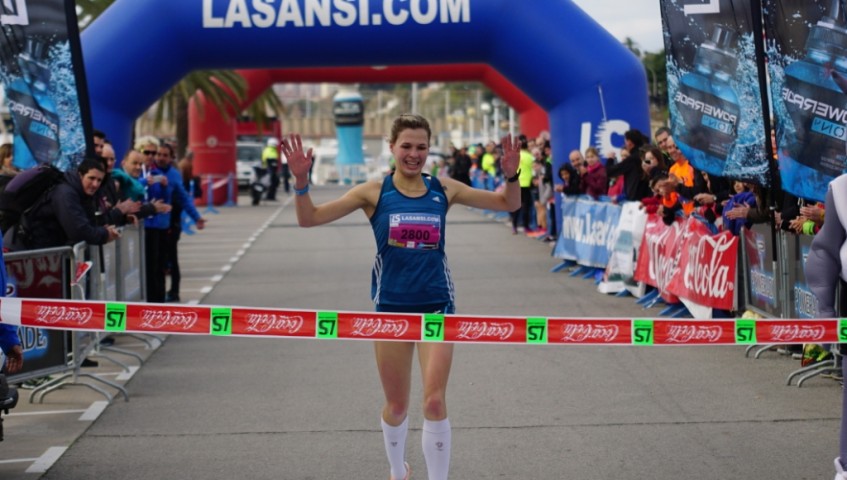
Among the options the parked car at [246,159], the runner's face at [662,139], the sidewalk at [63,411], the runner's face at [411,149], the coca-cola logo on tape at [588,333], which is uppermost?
the runner's face at [411,149]

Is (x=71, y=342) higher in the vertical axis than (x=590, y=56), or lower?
lower

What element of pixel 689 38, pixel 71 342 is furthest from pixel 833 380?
pixel 71 342

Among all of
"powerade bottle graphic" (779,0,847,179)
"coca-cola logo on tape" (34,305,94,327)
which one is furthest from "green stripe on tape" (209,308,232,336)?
"powerade bottle graphic" (779,0,847,179)

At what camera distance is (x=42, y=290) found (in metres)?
9.38

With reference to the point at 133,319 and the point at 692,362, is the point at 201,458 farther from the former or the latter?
the point at 692,362

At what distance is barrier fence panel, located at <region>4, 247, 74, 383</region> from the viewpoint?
348 inches

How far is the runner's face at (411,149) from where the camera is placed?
6141 millimetres

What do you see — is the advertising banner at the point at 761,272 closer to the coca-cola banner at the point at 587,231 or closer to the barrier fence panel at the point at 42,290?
the coca-cola banner at the point at 587,231

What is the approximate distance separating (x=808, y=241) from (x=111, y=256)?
5.62m

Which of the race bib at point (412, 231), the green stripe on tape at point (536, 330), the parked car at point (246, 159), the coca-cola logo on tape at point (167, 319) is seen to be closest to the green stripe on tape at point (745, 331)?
the green stripe on tape at point (536, 330)

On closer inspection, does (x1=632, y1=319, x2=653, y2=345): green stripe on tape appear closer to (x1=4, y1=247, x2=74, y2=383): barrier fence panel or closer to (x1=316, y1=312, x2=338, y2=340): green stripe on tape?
(x1=316, y1=312, x2=338, y2=340): green stripe on tape

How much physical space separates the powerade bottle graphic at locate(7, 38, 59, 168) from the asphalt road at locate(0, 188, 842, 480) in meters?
2.16

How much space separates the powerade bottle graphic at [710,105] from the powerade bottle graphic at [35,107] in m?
5.64

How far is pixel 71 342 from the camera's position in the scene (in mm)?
9430
